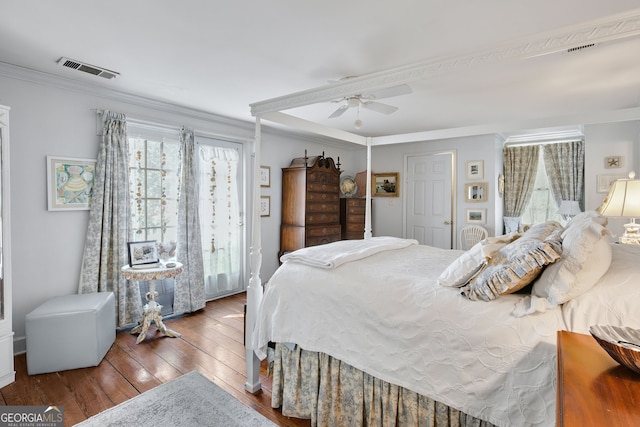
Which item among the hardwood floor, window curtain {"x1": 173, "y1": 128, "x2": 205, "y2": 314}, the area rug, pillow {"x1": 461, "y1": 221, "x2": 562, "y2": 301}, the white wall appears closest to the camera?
pillow {"x1": 461, "y1": 221, "x2": 562, "y2": 301}

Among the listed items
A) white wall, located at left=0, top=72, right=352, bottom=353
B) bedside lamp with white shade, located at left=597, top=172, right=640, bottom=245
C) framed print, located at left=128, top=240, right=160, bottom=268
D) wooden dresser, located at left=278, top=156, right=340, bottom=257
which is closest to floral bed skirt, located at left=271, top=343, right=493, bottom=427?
framed print, located at left=128, top=240, right=160, bottom=268

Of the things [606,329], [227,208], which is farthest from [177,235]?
[606,329]

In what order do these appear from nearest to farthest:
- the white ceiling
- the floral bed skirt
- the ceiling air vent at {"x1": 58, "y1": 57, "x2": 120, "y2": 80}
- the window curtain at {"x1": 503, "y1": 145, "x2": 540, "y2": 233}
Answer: the floral bed skirt
the white ceiling
the ceiling air vent at {"x1": 58, "y1": 57, "x2": 120, "y2": 80}
the window curtain at {"x1": 503, "y1": 145, "x2": 540, "y2": 233}

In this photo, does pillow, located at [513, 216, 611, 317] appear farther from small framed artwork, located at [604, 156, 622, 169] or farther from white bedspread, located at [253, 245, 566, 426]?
small framed artwork, located at [604, 156, 622, 169]

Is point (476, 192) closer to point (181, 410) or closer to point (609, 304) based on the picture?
point (609, 304)

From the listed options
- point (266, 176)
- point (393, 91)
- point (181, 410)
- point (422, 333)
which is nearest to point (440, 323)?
point (422, 333)

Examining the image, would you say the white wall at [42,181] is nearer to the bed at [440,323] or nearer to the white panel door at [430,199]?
the bed at [440,323]

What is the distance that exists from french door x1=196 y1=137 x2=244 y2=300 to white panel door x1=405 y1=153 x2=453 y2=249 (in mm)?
2967

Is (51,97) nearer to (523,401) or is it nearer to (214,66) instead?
(214,66)

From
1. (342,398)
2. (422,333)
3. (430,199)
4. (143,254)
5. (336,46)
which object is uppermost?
(336,46)

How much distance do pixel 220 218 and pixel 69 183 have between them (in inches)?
68.2

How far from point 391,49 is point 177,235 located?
10.0 feet

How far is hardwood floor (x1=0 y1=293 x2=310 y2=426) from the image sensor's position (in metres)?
2.20

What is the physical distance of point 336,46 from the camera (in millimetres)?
2312
